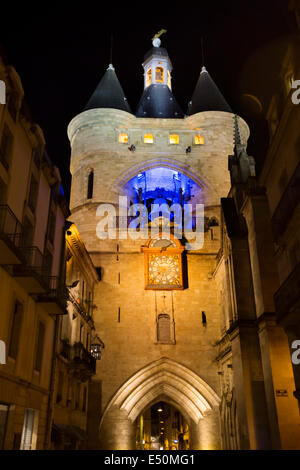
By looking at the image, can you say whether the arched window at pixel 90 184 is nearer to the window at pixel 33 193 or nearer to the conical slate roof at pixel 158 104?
the conical slate roof at pixel 158 104

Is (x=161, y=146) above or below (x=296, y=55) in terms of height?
above

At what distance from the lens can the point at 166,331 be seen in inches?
970

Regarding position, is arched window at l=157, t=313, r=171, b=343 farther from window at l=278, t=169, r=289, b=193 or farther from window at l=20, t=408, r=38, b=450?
window at l=278, t=169, r=289, b=193

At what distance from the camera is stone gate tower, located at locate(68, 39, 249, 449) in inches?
912

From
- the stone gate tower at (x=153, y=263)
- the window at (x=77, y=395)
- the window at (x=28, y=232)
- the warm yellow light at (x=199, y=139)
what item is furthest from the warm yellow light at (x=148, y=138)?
the window at (x=28, y=232)

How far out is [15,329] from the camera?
40.9 ft

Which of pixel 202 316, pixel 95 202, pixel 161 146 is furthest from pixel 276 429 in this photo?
pixel 161 146

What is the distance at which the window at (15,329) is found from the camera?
12070 mm

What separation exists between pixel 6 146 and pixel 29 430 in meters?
8.40

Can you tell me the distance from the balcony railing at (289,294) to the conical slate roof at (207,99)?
2209cm

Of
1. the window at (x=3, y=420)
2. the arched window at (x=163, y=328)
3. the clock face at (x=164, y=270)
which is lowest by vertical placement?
the window at (x=3, y=420)

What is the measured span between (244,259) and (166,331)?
8034 mm
